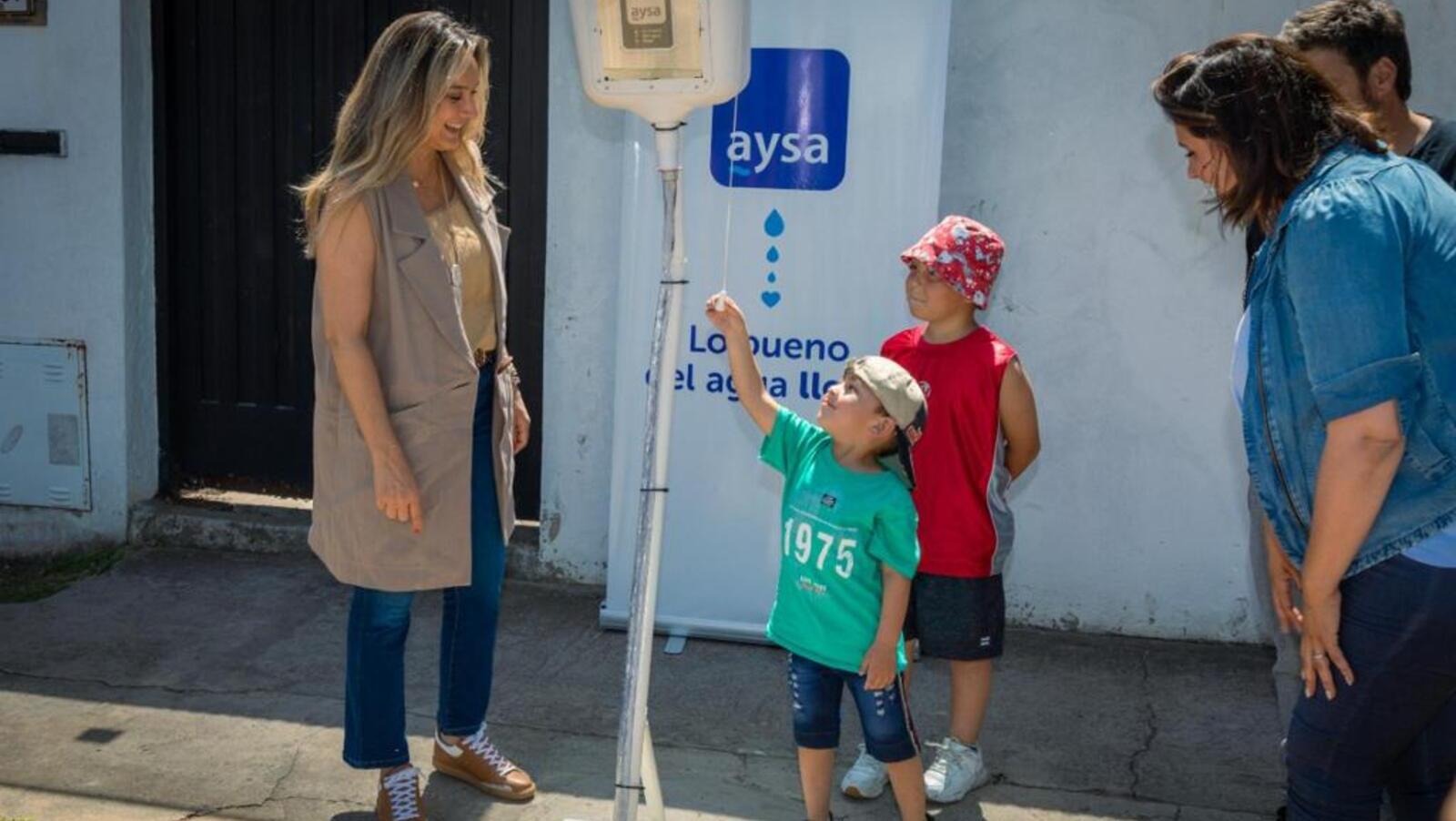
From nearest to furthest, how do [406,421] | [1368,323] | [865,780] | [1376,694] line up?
[1368,323] < [1376,694] < [406,421] < [865,780]

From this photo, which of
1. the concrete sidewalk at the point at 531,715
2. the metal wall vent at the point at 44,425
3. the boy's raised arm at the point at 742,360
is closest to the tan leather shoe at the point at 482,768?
the concrete sidewalk at the point at 531,715

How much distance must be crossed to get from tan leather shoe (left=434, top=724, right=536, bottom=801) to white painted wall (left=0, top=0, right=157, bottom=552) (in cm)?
261

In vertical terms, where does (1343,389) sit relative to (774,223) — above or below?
below

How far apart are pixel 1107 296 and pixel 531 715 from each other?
231 centimetres

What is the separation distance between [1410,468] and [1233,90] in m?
0.68

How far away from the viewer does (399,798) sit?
382 centimetres

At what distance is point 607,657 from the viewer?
509cm

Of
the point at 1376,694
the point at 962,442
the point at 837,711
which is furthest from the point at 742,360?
the point at 1376,694

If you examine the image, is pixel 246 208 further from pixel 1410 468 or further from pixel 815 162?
pixel 1410 468

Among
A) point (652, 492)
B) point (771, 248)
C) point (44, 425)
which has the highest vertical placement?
point (771, 248)

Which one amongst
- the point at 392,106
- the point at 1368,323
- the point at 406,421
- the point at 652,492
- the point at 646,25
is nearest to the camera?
the point at 1368,323

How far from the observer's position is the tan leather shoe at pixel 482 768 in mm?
4023

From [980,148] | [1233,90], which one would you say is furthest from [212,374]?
[1233,90]

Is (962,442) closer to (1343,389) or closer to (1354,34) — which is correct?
(1354,34)
